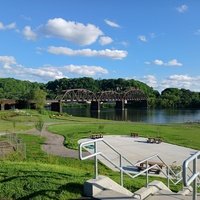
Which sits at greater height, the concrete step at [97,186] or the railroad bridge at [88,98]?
the railroad bridge at [88,98]

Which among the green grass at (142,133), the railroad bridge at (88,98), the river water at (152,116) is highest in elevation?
the railroad bridge at (88,98)

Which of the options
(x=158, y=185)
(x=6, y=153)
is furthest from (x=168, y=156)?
(x=158, y=185)

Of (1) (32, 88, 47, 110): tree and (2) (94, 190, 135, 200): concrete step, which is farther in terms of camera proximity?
Result: (1) (32, 88, 47, 110): tree

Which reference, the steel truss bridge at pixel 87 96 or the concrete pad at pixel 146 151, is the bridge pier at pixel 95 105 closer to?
the steel truss bridge at pixel 87 96

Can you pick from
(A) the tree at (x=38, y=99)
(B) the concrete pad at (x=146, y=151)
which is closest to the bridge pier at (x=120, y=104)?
(A) the tree at (x=38, y=99)

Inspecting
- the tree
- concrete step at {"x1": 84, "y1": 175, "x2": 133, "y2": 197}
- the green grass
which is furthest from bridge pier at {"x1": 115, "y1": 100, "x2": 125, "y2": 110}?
concrete step at {"x1": 84, "y1": 175, "x2": 133, "y2": 197}

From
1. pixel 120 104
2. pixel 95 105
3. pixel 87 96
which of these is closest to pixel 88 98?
pixel 87 96

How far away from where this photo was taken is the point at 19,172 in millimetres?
9695

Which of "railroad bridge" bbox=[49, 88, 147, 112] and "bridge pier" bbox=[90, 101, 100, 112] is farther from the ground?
"railroad bridge" bbox=[49, 88, 147, 112]

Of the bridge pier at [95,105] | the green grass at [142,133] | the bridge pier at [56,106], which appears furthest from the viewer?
the bridge pier at [95,105]

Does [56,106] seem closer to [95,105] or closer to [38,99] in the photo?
[38,99]

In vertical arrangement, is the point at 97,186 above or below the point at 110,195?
above

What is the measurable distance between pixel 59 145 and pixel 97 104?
136 m

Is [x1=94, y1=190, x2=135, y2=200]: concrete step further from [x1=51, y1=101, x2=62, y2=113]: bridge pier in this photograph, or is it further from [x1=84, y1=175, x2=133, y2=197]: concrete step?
[x1=51, y1=101, x2=62, y2=113]: bridge pier
